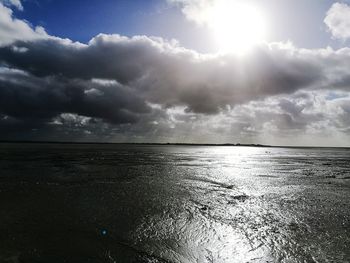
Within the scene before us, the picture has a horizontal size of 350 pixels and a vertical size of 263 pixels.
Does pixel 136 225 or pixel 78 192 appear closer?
pixel 136 225

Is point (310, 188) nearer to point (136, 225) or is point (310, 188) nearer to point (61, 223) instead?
point (136, 225)

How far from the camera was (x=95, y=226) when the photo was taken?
11.6m

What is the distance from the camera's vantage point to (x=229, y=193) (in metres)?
19.6

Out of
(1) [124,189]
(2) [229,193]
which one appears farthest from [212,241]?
(1) [124,189]

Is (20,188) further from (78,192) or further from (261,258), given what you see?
(261,258)

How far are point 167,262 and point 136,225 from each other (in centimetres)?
390

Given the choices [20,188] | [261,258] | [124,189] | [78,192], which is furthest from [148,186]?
[261,258]

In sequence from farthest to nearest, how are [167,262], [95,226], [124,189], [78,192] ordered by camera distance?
[124,189] → [78,192] → [95,226] → [167,262]

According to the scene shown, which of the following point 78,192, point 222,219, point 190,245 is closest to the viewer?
point 190,245

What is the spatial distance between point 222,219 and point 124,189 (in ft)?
31.8

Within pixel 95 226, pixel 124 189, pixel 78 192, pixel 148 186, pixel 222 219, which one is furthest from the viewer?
pixel 148 186

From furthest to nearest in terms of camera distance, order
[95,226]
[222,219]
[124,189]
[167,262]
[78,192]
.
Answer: [124,189] < [78,192] < [222,219] < [95,226] < [167,262]

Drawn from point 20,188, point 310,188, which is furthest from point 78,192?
point 310,188

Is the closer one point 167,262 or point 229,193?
point 167,262
